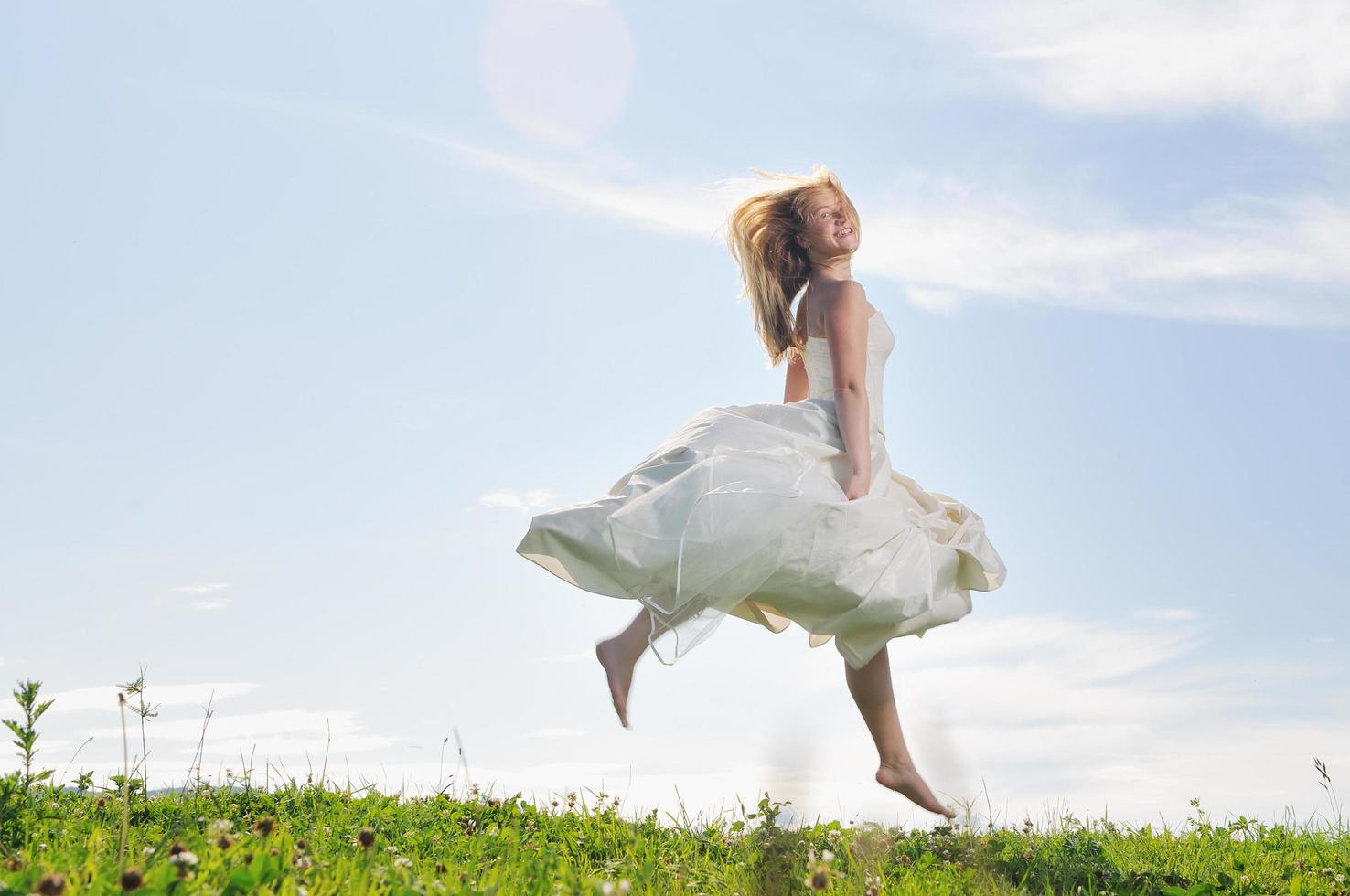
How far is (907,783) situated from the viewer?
6.04 metres


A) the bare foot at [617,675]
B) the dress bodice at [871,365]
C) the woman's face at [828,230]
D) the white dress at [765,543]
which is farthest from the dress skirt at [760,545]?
the woman's face at [828,230]

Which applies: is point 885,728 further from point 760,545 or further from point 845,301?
point 845,301

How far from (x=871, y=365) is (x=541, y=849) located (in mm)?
3234

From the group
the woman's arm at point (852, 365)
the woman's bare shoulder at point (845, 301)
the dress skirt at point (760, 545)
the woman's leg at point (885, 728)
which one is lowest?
the woman's leg at point (885, 728)

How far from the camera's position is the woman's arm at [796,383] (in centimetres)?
690

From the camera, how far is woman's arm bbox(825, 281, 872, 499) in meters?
6.05

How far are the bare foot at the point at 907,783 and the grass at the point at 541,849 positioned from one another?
19 centimetres

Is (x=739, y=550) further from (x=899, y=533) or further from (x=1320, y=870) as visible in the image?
(x=1320, y=870)

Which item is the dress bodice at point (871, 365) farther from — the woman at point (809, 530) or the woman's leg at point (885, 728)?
the woman's leg at point (885, 728)

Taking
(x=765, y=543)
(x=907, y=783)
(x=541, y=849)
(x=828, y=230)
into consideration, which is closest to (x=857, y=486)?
(x=765, y=543)

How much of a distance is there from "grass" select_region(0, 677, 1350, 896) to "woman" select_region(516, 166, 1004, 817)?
2.38 feet

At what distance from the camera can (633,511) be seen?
5.43m

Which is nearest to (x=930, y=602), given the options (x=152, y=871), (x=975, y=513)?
(x=975, y=513)

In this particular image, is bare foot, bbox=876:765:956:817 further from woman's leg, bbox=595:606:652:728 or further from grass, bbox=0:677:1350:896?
woman's leg, bbox=595:606:652:728
